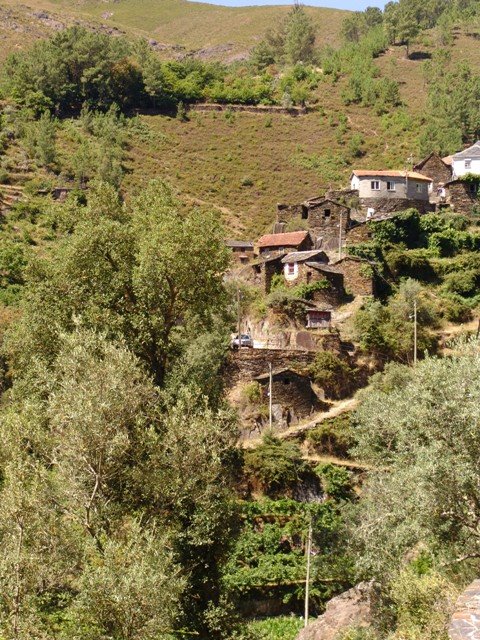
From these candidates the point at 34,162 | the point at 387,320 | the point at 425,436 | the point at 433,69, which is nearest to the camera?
the point at 425,436

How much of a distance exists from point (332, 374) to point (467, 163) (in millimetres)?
30176

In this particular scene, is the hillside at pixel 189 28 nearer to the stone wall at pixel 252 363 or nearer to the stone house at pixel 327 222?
the stone house at pixel 327 222

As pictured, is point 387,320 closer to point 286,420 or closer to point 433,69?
point 286,420

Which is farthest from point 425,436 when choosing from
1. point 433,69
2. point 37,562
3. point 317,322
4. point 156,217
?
→ point 433,69

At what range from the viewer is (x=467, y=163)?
196ft

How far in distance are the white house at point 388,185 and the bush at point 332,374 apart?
22.0 meters

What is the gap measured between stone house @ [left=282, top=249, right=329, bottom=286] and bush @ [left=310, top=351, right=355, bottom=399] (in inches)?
299

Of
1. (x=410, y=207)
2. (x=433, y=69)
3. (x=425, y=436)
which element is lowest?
(x=425, y=436)

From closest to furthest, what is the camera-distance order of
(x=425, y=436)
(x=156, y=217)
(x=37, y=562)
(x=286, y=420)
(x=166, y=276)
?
(x=37, y=562), (x=425, y=436), (x=166, y=276), (x=156, y=217), (x=286, y=420)

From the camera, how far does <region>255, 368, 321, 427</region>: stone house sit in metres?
36.9

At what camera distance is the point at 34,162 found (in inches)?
3049

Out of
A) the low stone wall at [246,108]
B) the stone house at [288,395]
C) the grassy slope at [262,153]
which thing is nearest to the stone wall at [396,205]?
the grassy slope at [262,153]

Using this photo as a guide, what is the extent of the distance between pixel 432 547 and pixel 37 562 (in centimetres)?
827

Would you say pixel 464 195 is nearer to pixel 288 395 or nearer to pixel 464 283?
pixel 464 283
